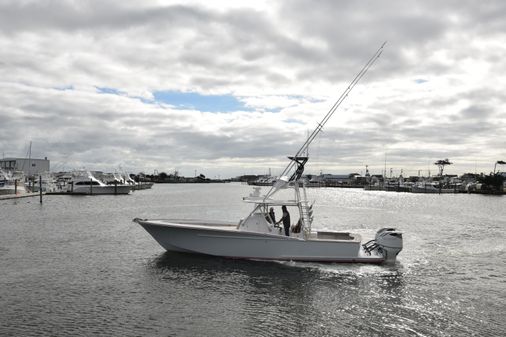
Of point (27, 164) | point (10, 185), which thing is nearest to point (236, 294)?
point (10, 185)

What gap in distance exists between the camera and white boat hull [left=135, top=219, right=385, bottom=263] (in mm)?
21359

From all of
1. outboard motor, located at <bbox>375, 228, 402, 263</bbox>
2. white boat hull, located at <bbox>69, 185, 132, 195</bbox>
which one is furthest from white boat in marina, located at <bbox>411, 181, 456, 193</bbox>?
outboard motor, located at <bbox>375, 228, 402, 263</bbox>

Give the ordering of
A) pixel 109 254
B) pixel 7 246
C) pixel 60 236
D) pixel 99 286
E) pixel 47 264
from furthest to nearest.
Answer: pixel 60 236, pixel 7 246, pixel 109 254, pixel 47 264, pixel 99 286

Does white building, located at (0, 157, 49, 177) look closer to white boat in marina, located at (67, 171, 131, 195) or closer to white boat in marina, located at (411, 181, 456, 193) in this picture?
white boat in marina, located at (67, 171, 131, 195)

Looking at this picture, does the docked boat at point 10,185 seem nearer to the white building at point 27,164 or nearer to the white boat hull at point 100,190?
the white boat hull at point 100,190

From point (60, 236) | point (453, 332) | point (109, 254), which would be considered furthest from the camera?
point (60, 236)

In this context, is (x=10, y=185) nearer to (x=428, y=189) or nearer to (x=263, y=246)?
(x=263, y=246)

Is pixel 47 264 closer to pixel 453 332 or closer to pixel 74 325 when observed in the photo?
pixel 74 325

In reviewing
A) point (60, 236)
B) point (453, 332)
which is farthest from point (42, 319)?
point (60, 236)

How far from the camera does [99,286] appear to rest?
17.7 metres

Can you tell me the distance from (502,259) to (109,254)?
22744 millimetres

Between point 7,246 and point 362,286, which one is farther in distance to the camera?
point 7,246

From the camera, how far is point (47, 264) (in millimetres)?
21625

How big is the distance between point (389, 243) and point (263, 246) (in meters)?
6.46
